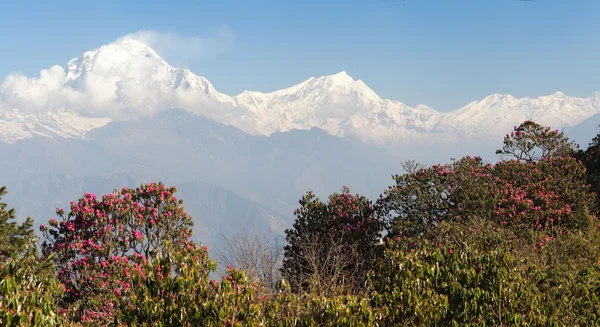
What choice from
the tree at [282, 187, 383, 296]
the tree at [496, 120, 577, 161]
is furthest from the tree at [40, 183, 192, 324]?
the tree at [496, 120, 577, 161]

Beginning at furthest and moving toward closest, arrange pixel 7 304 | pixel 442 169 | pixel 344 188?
1. pixel 344 188
2. pixel 442 169
3. pixel 7 304

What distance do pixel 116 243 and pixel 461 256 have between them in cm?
1470

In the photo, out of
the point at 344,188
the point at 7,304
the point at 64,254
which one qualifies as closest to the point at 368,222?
the point at 344,188

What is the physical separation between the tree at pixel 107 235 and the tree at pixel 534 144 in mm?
28436

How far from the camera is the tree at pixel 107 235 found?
65.9 feet

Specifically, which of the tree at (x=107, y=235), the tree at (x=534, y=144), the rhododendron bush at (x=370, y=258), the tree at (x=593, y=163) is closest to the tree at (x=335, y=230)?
the rhododendron bush at (x=370, y=258)

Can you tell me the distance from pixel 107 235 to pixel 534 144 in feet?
111

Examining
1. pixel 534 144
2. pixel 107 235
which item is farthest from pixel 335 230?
pixel 534 144

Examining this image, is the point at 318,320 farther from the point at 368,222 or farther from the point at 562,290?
the point at 368,222

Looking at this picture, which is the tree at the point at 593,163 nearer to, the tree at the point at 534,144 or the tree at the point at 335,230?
the tree at the point at 534,144

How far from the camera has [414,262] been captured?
37.9 ft

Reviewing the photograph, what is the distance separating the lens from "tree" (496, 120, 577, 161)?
40.6m

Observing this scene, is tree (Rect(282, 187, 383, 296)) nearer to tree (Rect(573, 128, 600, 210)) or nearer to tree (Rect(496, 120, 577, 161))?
tree (Rect(573, 128, 600, 210))

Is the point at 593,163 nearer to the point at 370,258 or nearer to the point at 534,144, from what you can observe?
the point at 534,144
